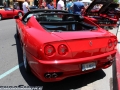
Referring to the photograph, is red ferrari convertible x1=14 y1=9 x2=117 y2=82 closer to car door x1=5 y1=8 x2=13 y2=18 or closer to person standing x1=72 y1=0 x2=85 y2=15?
person standing x1=72 y1=0 x2=85 y2=15

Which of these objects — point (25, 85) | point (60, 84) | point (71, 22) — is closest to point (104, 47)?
point (60, 84)

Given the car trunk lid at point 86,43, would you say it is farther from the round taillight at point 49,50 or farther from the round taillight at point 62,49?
the round taillight at point 49,50

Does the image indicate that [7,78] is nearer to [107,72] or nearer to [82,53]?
[82,53]

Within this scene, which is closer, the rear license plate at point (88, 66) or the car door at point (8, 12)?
the rear license plate at point (88, 66)

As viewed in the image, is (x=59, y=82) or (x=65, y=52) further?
(x=59, y=82)

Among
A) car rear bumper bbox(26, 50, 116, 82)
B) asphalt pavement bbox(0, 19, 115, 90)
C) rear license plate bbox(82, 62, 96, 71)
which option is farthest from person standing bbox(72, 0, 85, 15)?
car rear bumper bbox(26, 50, 116, 82)

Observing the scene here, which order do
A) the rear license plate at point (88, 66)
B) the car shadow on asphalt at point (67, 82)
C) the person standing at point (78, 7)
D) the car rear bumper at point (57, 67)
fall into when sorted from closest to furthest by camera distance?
the car rear bumper at point (57, 67)
the rear license plate at point (88, 66)
the car shadow on asphalt at point (67, 82)
the person standing at point (78, 7)

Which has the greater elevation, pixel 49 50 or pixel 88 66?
pixel 49 50

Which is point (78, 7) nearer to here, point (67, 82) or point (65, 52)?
point (67, 82)

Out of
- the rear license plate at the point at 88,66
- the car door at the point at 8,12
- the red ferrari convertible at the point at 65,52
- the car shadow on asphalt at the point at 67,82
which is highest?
the car door at the point at 8,12

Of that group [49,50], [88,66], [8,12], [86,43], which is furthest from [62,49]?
[8,12]

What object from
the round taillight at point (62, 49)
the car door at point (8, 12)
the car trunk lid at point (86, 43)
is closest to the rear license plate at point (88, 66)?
the car trunk lid at point (86, 43)

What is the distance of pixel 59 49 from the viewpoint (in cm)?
277

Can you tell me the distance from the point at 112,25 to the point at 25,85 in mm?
7332
